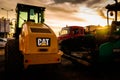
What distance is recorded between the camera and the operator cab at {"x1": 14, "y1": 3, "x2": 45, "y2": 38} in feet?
29.7

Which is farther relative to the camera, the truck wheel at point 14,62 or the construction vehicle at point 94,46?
the construction vehicle at point 94,46

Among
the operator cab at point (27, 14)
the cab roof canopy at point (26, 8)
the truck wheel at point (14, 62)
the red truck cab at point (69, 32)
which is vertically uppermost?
the cab roof canopy at point (26, 8)

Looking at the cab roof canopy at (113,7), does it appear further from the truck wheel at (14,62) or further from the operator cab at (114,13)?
the truck wheel at (14,62)

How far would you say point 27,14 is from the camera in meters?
9.23

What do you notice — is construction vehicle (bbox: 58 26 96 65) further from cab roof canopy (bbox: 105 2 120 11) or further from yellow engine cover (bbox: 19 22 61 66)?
yellow engine cover (bbox: 19 22 61 66)

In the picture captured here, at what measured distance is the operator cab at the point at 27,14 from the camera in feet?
29.7

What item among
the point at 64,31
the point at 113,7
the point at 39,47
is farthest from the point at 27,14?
the point at 64,31

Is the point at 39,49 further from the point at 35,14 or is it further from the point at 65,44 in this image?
the point at 65,44

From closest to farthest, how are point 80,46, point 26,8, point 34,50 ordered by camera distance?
point 34,50 < point 26,8 < point 80,46

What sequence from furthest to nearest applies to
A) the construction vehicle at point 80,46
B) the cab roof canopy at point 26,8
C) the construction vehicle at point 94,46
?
the construction vehicle at point 80,46
the cab roof canopy at point 26,8
the construction vehicle at point 94,46

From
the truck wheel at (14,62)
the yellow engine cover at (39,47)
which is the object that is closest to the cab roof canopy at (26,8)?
the yellow engine cover at (39,47)

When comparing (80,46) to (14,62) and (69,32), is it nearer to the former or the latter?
(14,62)

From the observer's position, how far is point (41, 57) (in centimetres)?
698

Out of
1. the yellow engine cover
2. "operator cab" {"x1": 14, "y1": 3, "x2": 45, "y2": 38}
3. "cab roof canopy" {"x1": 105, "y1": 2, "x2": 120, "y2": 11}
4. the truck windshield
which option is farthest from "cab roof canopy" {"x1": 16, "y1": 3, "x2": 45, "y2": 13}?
the truck windshield
